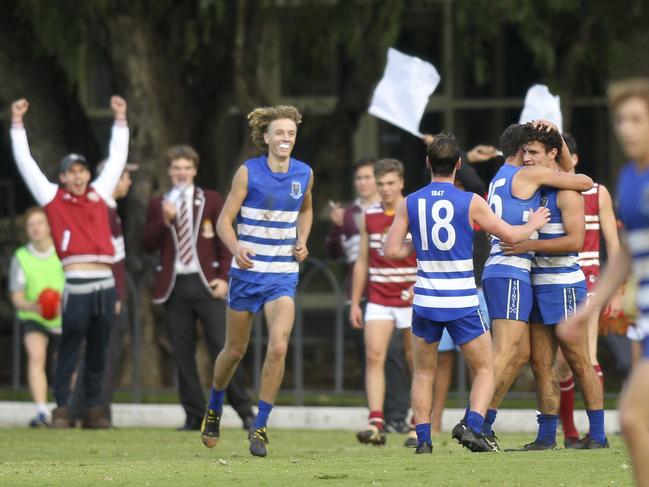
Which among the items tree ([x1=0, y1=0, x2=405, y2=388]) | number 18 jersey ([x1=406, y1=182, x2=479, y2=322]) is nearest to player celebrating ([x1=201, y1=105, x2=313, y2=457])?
number 18 jersey ([x1=406, y1=182, x2=479, y2=322])

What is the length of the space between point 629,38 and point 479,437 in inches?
309

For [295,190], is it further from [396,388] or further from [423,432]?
[396,388]

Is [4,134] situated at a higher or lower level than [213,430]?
higher

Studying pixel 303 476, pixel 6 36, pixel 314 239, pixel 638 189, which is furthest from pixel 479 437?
pixel 314 239

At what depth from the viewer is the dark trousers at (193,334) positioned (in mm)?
13250

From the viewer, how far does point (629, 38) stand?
1636 centimetres

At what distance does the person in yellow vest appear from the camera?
47.5 feet

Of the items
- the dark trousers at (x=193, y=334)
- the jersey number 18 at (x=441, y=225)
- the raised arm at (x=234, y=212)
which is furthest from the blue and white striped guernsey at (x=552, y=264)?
the dark trousers at (x=193, y=334)

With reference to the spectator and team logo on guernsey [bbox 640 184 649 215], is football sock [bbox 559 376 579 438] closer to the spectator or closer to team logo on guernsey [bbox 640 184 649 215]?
the spectator

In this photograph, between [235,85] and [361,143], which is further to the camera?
[361,143]

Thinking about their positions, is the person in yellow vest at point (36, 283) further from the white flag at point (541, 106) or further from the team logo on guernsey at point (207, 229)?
the white flag at point (541, 106)

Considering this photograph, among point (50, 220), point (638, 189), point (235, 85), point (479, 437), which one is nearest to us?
point (638, 189)

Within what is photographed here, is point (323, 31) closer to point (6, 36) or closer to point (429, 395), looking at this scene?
point (6, 36)

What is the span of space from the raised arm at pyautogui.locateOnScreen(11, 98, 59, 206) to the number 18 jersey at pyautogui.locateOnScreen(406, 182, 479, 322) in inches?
169
